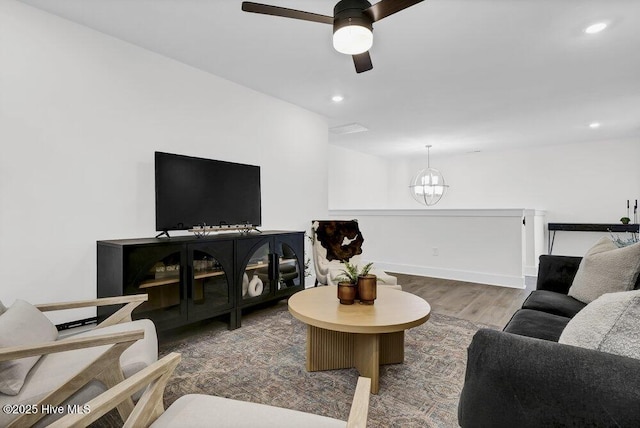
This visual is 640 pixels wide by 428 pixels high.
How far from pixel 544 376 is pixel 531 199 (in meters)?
7.13

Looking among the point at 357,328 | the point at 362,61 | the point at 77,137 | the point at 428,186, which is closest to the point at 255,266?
the point at 357,328

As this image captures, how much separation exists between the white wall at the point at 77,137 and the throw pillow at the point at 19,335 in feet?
2.62

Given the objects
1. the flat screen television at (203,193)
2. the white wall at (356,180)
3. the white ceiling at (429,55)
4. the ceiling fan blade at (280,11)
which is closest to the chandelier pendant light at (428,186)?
the white wall at (356,180)

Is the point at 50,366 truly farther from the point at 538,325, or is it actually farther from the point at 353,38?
the point at 538,325

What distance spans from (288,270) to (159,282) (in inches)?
54.1

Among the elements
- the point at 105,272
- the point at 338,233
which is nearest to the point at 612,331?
the point at 105,272

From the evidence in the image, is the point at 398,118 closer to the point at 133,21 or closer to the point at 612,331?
the point at 133,21

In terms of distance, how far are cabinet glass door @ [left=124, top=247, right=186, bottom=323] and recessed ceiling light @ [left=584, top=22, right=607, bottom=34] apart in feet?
11.6

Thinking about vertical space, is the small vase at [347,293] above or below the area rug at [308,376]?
above

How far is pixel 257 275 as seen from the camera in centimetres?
321

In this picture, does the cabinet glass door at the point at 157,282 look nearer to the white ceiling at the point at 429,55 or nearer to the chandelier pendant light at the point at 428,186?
the white ceiling at the point at 429,55

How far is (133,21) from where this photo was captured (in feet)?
7.86

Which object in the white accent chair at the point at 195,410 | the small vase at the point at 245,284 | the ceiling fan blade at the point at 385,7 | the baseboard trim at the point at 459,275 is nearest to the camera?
the white accent chair at the point at 195,410

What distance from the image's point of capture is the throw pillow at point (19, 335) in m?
1.21
